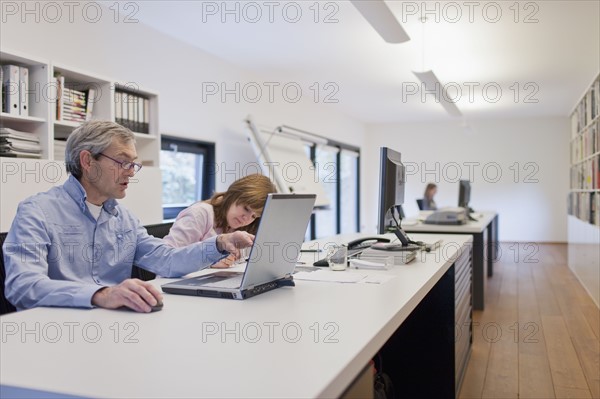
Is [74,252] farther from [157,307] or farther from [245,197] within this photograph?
[245,197]

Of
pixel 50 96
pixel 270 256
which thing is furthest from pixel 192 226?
pixel 50 96

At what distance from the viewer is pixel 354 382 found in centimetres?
102

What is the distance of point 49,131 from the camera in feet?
9.87

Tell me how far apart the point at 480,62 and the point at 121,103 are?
3.90 metres

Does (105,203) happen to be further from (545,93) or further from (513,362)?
(545,93)

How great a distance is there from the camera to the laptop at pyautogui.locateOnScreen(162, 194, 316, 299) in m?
1.43

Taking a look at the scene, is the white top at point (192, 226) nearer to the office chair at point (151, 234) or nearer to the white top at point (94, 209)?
the office chair at point (151, 234)

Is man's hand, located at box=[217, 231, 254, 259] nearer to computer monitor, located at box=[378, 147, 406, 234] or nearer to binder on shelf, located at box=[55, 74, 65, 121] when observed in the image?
computer monitor, located at box=[378, 147, 406, 234]

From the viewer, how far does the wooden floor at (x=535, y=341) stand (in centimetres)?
279

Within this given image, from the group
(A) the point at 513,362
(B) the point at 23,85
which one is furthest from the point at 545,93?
(B) the point at 23,85

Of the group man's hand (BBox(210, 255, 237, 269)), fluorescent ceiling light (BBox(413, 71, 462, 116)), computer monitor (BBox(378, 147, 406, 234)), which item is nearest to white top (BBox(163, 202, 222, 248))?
man's hand (BBox(210, 255, 237, 269))

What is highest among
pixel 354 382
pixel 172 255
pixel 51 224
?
pixel 51 224

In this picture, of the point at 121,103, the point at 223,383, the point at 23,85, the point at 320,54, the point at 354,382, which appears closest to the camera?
the point at 223,383

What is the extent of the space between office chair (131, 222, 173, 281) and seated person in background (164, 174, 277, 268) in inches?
6.8
